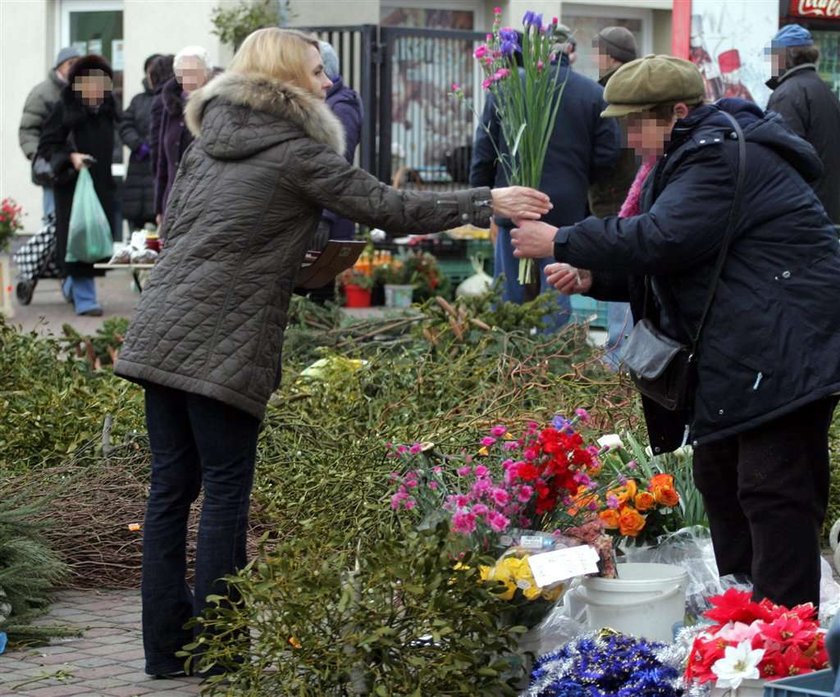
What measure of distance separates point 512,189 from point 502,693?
1.62m

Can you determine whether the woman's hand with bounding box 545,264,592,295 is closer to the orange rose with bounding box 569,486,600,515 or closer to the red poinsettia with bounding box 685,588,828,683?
the orange rose with bounding box 569,486,600,515

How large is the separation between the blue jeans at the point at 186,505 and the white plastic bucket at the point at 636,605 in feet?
3.46

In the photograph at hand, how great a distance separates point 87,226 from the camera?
1198 centimetres

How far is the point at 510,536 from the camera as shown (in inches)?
167

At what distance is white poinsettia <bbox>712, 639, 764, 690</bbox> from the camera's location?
359 centimetres

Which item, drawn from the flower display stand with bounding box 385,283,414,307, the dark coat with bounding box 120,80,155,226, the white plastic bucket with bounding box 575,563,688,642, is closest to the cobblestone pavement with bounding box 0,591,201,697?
the white plastic bucket with bounding box 575,563,688,642

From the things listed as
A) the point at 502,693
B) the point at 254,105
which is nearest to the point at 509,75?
the point at 254,105

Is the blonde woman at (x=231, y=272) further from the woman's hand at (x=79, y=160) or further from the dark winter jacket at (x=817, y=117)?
the woman's hand at (x=79, y=160)

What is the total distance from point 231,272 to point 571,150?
13.9ft

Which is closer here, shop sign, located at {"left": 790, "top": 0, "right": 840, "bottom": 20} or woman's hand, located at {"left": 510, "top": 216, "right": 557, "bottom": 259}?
woman's hand, located at {"left": 510, "top": 216, "right": 557, "bottom": 259}

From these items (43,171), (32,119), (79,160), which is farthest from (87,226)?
(32,119)

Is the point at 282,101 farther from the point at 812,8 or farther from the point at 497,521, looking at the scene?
the point at 812,8

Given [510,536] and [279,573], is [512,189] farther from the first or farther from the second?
[279,573]

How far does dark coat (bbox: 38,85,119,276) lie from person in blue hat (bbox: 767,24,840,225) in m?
5.98
